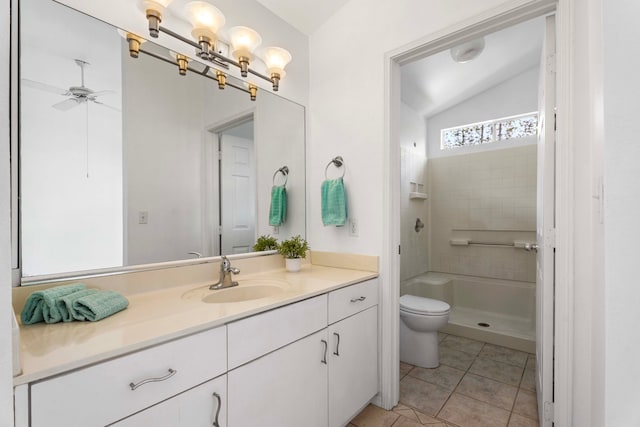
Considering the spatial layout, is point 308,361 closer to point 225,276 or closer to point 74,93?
point 225,276

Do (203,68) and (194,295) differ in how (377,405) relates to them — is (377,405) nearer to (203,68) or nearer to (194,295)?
(194,295)

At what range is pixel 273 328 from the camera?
111 cm

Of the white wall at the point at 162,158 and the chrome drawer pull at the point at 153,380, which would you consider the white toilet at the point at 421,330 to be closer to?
the white wall at the point at 162,158

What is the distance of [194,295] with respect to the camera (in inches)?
50.6

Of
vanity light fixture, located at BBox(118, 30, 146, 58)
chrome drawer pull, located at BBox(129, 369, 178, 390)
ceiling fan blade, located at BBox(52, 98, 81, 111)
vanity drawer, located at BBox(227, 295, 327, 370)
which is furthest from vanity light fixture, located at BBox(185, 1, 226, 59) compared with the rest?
chrome drawer pull, located at BBox(129, 369, 178, 390)

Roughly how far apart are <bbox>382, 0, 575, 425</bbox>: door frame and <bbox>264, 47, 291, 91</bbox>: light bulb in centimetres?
64

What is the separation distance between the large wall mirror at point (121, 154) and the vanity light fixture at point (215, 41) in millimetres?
81

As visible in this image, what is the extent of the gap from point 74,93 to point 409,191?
2.96 meters

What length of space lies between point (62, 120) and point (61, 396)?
0.98m

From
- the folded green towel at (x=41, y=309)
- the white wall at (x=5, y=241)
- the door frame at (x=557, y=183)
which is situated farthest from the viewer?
the door frame at (x=557, y=183)

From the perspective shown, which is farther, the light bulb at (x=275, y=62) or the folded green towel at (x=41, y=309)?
the light bulb at (x=275, y=62)

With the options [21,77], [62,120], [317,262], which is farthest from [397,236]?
[21,77]

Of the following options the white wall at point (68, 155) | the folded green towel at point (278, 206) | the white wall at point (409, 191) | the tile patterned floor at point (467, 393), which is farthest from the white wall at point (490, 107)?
the white wall at point (68, 155)

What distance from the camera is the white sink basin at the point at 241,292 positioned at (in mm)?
1322
